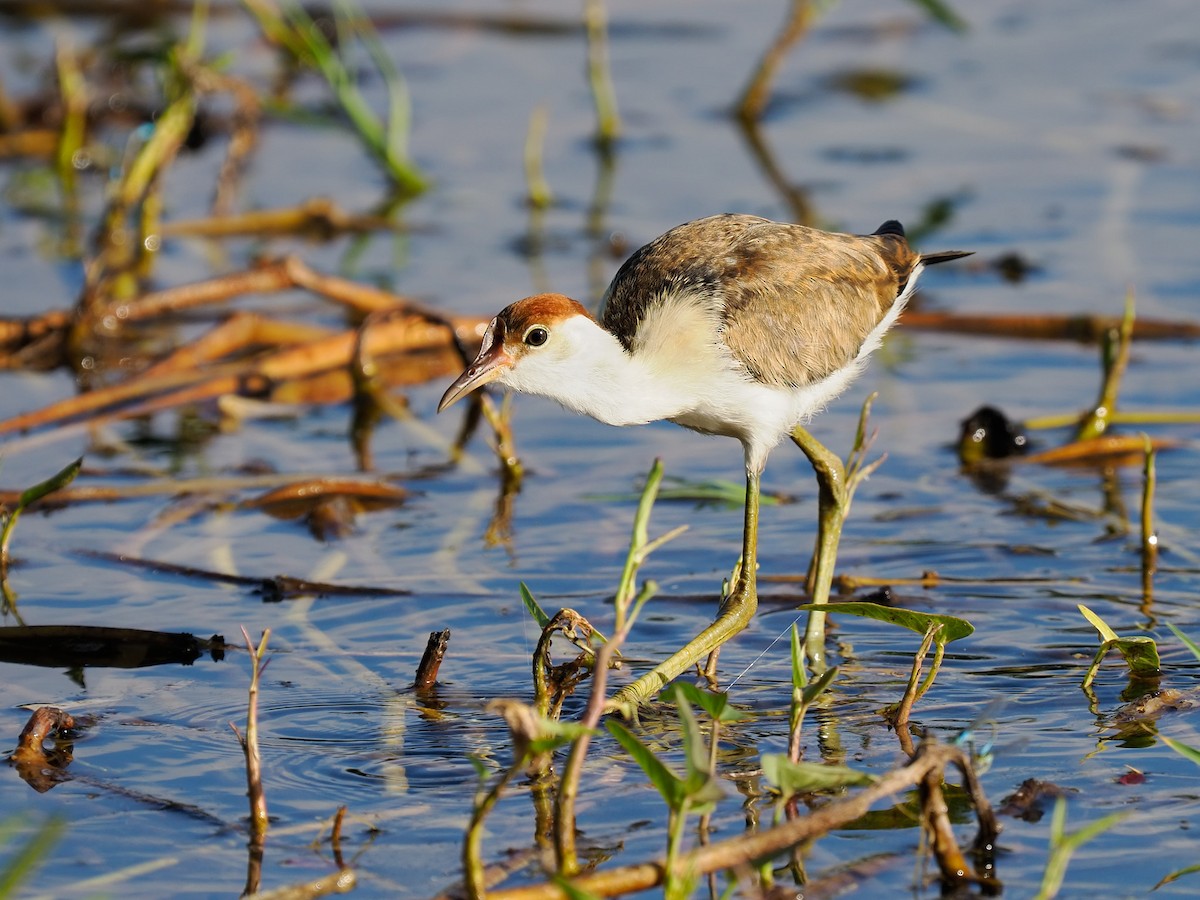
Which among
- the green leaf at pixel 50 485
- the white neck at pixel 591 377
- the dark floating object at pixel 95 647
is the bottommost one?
the dark floating object at pixel 95 647

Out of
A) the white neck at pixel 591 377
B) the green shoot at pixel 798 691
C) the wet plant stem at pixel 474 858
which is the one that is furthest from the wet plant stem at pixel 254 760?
the white neck at pixel 591 377

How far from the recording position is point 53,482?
5441 mm

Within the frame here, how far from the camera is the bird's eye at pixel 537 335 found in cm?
526

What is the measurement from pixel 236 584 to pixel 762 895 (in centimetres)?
269

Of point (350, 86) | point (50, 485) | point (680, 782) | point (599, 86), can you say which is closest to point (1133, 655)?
point (680, 782)

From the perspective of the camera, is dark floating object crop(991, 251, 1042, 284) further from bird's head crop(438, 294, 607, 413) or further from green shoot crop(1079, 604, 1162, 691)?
bird's head crop(438, 294, 607, 413)

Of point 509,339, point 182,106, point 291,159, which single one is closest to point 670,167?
point 291,159

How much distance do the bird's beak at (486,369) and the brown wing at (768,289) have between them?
44 centimetres

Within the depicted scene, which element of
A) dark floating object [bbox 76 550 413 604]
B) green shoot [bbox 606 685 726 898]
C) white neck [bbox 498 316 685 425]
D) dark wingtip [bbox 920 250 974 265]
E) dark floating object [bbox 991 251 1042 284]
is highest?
dark floating object [bbox 991 251 1042 284]

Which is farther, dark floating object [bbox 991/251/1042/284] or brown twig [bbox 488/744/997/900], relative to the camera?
dark floating object [bbox 991/251/1042/284]

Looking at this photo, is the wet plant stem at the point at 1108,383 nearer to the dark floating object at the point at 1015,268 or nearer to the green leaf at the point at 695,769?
the dark floating object at the point at 1015,268

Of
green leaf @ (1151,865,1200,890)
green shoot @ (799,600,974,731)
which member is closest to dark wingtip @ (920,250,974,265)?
green shoot @ (799,600,974,731)

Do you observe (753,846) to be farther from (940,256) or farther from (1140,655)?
(940,256)

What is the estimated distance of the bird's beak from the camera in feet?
17.4
